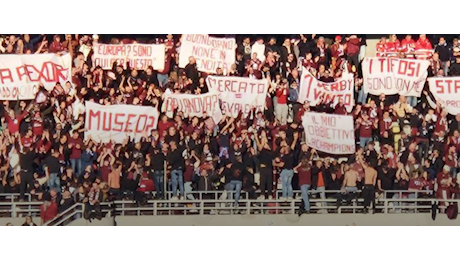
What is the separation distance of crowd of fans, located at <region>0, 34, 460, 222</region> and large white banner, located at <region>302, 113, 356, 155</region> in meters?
0.10

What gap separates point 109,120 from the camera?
554 inches

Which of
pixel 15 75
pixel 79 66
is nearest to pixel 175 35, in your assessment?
pixel 79 66

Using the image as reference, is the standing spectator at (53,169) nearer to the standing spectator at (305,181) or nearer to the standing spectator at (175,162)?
the standing spectator at (175,162)

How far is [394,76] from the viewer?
46.6ft

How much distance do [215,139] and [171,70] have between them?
127cm

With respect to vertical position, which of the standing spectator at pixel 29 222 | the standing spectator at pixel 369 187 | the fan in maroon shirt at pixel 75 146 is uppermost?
the fan in maroon shirt at pixel 75 146

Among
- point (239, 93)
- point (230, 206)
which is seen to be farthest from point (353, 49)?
point (230, 206)

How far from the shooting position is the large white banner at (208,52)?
14062 millimetres

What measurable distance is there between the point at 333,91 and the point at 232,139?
1.74m

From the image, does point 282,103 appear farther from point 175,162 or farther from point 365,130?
point 175,162

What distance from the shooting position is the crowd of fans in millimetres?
14031

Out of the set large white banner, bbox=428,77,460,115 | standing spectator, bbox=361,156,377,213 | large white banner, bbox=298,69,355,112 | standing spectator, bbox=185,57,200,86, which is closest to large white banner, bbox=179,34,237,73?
standing spectator, bbox=185,57,200,86

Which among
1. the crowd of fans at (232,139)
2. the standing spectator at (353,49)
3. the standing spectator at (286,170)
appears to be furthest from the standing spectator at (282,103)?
the standing spectator at (353,49)

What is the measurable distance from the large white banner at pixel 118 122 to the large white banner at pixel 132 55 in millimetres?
650
